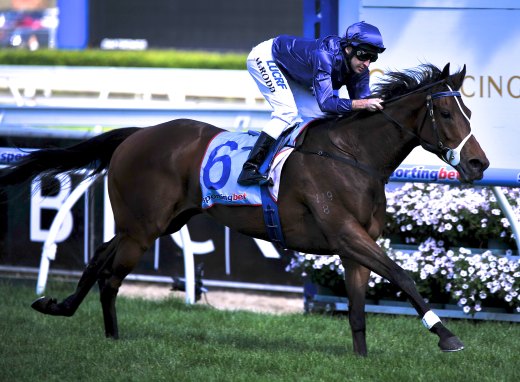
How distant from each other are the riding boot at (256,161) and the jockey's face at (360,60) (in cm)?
58

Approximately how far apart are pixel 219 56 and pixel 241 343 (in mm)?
12940

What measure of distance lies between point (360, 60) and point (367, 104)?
24 cm

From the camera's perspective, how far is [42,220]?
8.12 metres

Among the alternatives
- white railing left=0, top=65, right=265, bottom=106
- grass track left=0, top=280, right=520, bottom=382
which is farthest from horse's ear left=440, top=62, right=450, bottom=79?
white railing left=0, top=65, right=265, bottom=106

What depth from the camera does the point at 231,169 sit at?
5.72 m

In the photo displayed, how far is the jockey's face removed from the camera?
17.6 feet

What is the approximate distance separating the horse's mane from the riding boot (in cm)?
62

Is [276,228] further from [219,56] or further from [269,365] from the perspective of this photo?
[219,56]

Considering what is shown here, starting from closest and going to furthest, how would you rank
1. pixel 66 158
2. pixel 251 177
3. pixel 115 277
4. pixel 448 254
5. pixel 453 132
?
pixel 453 132, pixel 251 177, pixel 115 277, pixel 66 158, pixel 448 254

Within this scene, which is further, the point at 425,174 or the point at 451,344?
the point at 425,174

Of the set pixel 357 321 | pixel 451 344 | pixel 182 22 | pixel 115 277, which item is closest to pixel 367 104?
pixel 357 321

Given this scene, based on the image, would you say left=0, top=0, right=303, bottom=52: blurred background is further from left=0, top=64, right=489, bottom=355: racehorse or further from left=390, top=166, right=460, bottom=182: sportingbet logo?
left=0, top=64, right=489, bottom=355: racehorse

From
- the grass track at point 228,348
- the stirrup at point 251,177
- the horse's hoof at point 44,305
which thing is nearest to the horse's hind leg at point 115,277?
the grass track at point 228,348

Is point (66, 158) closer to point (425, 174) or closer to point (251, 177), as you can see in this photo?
point (251, 177)
